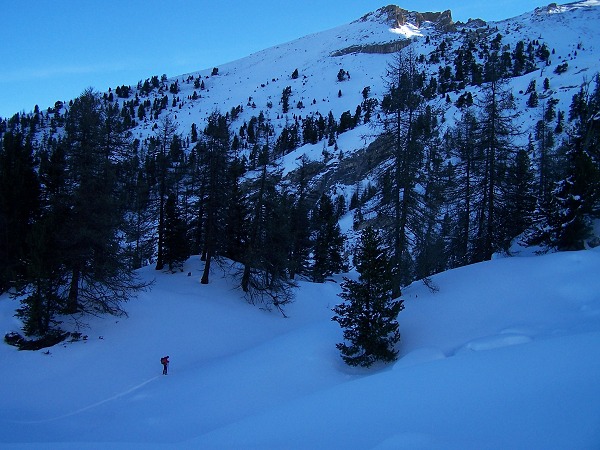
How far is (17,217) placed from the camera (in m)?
23.0

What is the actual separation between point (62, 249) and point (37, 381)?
5184 millimetres

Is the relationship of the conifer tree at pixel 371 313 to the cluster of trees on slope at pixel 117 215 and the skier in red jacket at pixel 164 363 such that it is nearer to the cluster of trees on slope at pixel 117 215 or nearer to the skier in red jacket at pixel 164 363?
the skier in red jacket at pixel 164 363

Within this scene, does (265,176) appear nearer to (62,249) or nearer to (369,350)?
(62,249)

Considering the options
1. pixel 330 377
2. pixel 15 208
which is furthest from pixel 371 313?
pixel 15 208

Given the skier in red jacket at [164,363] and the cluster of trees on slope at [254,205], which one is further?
the cluster of trees on slope at [254,205]

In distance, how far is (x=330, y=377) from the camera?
11.4m

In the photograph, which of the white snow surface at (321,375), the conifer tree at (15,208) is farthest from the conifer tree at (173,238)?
the conifer tree at (15,208)

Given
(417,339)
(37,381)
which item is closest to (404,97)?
(417,339)

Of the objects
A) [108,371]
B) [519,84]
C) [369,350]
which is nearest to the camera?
[369,350]

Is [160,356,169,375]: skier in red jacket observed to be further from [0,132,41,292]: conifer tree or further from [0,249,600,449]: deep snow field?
[0,132,41,292]: conifer tree

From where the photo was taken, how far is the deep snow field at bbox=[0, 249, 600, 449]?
542 centimetres

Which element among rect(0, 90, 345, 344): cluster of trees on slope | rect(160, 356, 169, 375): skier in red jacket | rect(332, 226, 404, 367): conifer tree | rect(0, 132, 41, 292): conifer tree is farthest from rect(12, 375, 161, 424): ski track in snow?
rect(0, 132, 41, 292): conifer tree

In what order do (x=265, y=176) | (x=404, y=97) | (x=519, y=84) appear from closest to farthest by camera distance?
1. (x=404, y=97)
2. (x=265, y=176)
3. (x=519, y=84)

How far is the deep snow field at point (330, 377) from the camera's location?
17.8ft
